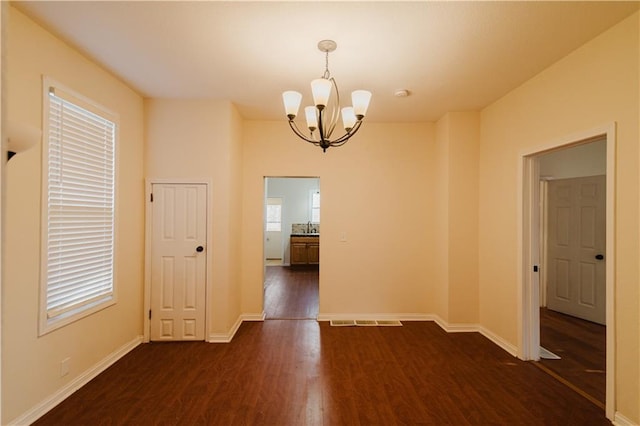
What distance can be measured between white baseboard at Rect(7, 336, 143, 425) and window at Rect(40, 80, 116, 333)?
50cm

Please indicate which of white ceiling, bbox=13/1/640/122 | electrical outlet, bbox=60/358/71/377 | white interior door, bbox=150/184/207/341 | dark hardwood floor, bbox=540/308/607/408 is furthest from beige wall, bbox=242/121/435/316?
electrical outlet, bbox=60/358/71/377

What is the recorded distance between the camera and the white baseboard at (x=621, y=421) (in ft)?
6.32

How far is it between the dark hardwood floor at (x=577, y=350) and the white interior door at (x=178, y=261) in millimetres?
3593

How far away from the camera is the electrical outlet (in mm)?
2252

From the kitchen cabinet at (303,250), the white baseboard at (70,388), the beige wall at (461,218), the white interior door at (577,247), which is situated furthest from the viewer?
the kitchen cabinet at (303,250)

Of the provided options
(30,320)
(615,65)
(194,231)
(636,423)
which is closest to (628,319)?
(636,423)

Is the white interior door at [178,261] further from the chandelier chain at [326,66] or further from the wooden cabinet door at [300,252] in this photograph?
the wooden cabinet door at [300,252]

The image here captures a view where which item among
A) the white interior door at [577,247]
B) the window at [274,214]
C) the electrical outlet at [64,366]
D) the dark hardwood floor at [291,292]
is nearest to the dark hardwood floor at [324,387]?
the electrical outlet at [64,366]

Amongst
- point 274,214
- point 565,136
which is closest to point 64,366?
point 565,136

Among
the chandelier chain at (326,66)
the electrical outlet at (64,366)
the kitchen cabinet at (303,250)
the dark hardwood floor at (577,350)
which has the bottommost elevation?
the dark hardwood floor at (577,350)

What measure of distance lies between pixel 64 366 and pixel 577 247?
582cm

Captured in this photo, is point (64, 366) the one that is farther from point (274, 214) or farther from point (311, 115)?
point (274, 214)

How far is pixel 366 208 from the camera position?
13.3 ft

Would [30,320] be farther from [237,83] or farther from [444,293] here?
[444,293]
